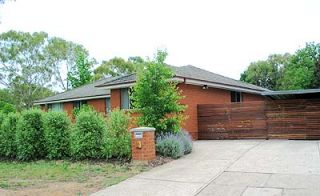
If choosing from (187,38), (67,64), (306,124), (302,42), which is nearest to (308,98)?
(306,124)

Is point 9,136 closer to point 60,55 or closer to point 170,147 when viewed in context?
point 170,147

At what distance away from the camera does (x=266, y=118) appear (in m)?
16.3

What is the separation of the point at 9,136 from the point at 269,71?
40.9 m

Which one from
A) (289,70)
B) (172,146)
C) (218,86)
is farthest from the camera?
(289,70)

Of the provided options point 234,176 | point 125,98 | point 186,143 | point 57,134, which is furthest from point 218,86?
point 234,176

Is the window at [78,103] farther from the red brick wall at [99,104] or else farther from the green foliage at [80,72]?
the green foliage at [80,72]

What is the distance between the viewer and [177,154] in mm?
11297

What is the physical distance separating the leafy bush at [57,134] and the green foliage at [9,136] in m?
1.95

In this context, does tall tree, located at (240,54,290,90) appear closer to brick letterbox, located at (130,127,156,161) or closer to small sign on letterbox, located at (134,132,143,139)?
brick letterbox, located at (130,127,156,161)

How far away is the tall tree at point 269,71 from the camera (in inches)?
1896

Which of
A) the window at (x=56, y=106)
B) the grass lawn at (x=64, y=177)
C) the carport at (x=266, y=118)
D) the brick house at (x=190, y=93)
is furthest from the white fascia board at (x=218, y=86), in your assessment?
the window at (x=56, y=106)

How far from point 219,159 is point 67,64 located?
37.6m

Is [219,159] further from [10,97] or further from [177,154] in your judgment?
[10,97]

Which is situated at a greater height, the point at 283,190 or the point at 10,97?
the point at 10,97
